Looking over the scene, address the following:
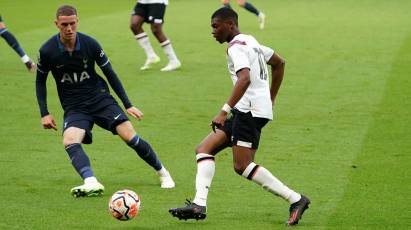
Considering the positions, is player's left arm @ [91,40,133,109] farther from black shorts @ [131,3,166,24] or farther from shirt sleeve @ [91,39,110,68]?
black shorts @ [131,3,166,24]

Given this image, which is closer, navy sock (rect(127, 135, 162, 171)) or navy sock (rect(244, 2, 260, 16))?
navy sock (rect(127, 135, 162, 171))

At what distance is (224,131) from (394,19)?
2006 cm

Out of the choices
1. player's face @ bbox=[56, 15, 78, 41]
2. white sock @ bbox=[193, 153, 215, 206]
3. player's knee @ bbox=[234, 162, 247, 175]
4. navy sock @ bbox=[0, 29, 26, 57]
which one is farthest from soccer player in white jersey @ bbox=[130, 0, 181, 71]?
player's knee @ bbox=[234, 162, 247, 175]

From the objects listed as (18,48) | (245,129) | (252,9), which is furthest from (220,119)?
(252,9)

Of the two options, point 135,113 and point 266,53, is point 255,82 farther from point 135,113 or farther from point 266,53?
point 135,113

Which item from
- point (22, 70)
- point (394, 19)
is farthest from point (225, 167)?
point (394, 19)

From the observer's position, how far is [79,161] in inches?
397

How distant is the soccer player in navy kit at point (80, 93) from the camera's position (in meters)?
10.0

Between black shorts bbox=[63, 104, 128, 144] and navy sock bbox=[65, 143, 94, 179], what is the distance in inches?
8.7

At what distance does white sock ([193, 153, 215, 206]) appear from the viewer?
29.6ft

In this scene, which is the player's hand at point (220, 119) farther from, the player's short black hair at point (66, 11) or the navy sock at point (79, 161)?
the player's short black hair at point (66, 11)

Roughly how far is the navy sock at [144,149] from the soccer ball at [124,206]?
1431 mm

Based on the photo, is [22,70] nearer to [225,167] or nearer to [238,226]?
[225,167]

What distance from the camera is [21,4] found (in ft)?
109
